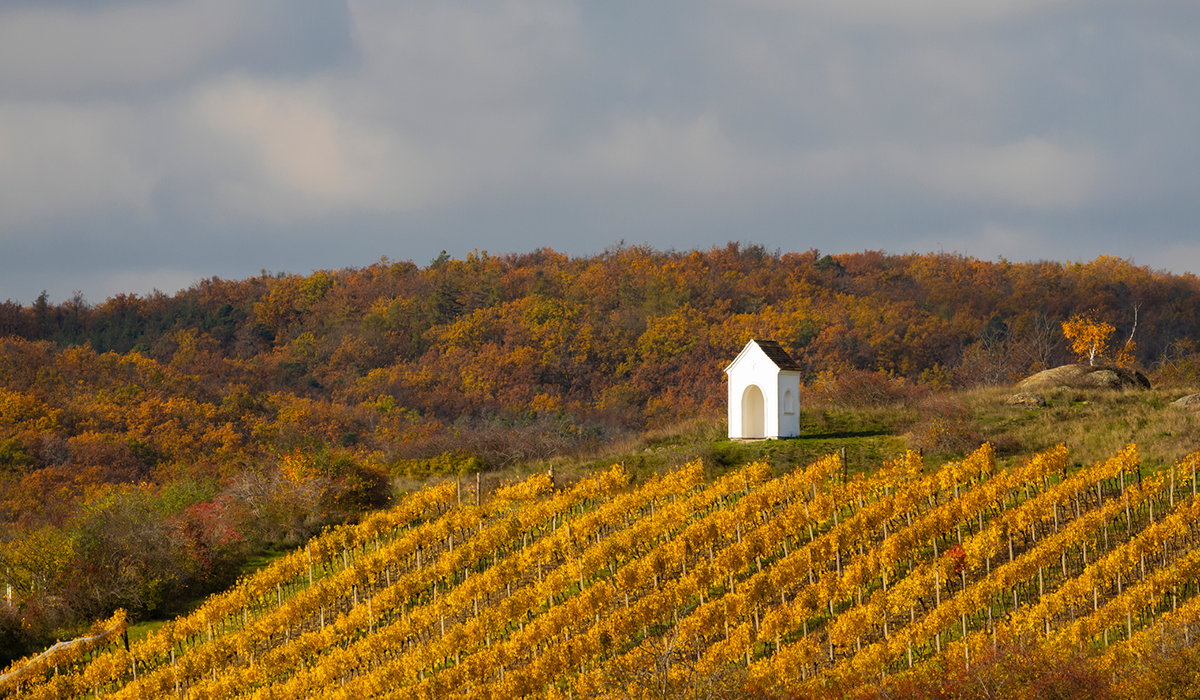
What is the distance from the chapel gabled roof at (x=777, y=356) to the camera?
33.9 meters

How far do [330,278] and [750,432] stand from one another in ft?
179

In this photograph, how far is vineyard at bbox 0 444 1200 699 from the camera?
18.5 metres

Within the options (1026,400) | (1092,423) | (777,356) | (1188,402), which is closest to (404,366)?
(777,356)

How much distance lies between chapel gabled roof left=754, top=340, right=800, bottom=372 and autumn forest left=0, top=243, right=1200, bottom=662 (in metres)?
6.47

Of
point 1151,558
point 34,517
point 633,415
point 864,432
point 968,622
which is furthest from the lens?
point 633,415

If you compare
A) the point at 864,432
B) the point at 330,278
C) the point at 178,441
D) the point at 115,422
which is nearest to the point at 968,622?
the point at 864,432

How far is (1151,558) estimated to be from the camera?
21094 mm

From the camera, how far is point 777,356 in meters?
34.4

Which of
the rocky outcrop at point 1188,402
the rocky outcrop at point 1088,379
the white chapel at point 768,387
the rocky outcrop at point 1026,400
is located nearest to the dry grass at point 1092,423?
the rocky outcrop at point 1026,400

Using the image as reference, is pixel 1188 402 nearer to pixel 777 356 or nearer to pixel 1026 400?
pixel 1026 400

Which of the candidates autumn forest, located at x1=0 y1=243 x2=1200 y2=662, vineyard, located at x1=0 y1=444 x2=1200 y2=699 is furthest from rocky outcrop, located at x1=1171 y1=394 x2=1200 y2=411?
autumn forest, located at x1=0 y1=243 x2=1200 y2=662

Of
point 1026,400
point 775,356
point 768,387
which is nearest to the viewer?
point 768,387

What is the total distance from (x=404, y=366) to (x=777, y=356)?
131 ft

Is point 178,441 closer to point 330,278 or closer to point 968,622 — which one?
point 330,278
